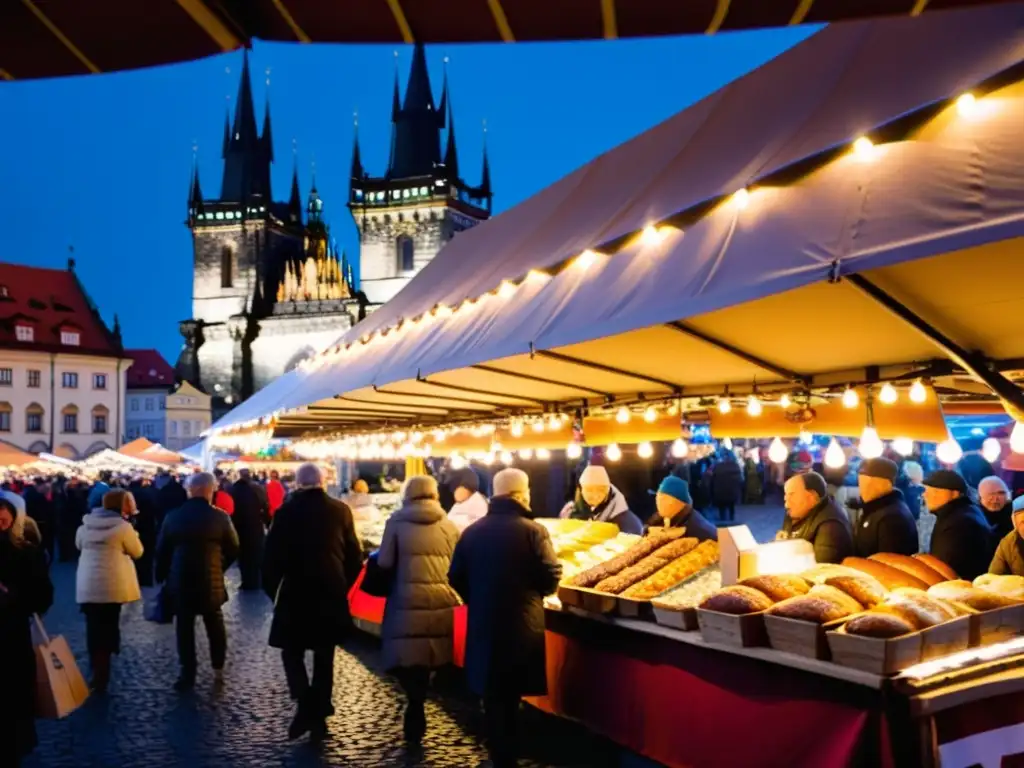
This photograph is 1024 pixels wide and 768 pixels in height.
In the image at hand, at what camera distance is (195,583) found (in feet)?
26.2

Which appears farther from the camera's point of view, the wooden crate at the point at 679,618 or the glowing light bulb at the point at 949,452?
the glowing light bulb at the point at 949,452

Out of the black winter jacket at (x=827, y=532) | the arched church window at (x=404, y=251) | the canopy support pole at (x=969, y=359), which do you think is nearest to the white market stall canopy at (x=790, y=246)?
the canopy support pole at (x=969, y=359)

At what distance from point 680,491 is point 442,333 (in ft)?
7.51

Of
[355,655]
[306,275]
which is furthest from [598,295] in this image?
[306,275]

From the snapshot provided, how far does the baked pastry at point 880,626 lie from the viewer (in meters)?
4.22

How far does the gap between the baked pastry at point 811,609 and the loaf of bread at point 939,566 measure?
3.93 feet

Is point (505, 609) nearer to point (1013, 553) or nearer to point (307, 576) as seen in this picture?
point (307, 576)

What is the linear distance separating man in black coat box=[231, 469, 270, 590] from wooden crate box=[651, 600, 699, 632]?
1037 centimetres

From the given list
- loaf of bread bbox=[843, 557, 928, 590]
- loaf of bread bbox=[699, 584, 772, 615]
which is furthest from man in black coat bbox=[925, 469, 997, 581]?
loaf of bread bbox=[699, 584, 772, 615]

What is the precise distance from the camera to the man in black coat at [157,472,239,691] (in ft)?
26.2

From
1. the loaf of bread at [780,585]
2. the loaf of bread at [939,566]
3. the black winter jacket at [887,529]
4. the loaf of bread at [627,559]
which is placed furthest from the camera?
the loaf of bread at [627,559]

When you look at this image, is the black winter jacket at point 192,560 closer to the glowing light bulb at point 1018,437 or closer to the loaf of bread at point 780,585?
the loaf of bread at point 780,585

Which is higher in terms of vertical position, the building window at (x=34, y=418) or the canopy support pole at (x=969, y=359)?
the building window at (x=34, y=418)

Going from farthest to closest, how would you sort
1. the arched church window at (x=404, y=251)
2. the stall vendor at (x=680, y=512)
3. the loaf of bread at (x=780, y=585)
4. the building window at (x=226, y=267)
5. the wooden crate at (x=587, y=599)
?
the building window at (x=226, y=267), the arched church window at (x=404, y=251), the stall vendor at (x=680, y=512), the wooden crate at (x=587, y=599), the loaf of bread at (x=780, y=585)
